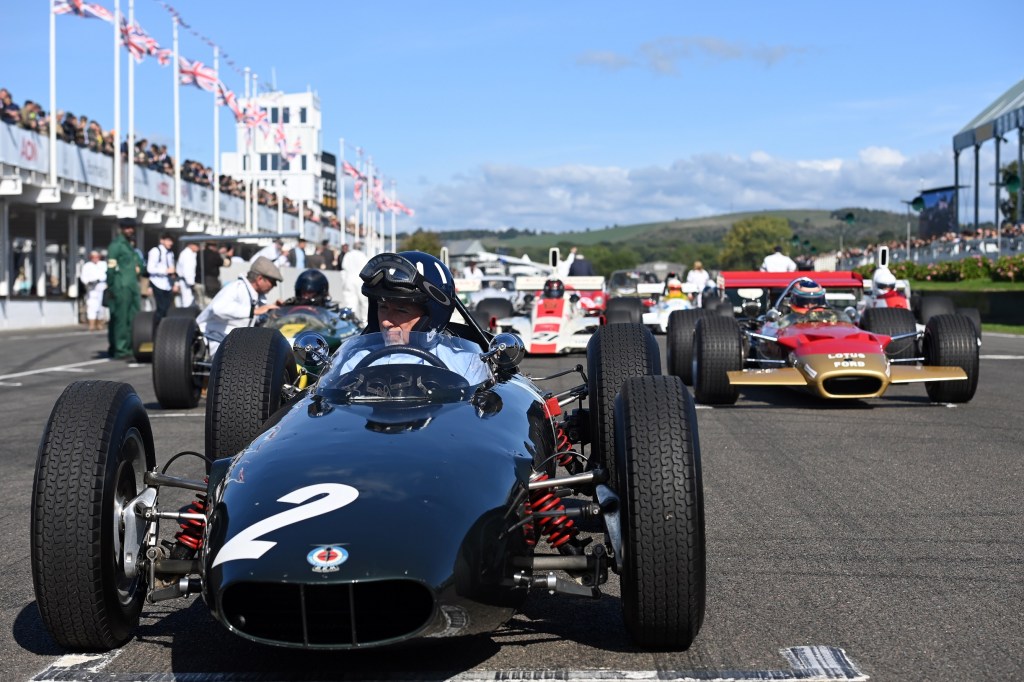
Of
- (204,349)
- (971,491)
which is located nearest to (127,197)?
(204,349)

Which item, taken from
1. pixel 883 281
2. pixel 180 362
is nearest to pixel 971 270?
pixel 883 281

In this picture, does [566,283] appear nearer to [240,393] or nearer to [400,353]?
[240,393]

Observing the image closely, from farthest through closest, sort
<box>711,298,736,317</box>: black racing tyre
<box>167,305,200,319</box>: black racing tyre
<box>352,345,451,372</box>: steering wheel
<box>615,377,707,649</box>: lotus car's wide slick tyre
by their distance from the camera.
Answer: <box>711,298,736,317</box>: black racing tyre < <box>167,305,200,319</box>: black racing tyre < <box>352,345,451,372</box>: steering wheel < <box>615,377,707,649</box>: lotus car's wide slick tyre

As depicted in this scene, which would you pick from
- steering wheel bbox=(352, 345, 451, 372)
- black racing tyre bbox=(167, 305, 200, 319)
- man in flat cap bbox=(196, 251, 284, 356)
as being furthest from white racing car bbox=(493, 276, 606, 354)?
steering wheel bbox=(352, 345, 451, 372)

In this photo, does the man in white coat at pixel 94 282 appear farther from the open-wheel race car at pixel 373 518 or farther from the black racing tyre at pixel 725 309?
the open-wheel race car at pixel 373 518

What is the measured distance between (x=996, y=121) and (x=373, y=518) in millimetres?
57672

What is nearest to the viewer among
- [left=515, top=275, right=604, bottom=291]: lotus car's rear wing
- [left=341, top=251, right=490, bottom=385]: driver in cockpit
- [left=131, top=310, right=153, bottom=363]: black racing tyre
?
[left=341, top=251, right=490, bottom=385]: driver in cockpit

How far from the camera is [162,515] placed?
458 cm

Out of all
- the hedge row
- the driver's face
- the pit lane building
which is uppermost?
the pit lane building

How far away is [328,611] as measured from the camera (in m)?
3.71

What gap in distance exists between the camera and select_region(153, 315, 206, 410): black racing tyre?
12.2m

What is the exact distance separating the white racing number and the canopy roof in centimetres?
5215

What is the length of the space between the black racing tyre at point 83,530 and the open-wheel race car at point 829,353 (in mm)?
7993

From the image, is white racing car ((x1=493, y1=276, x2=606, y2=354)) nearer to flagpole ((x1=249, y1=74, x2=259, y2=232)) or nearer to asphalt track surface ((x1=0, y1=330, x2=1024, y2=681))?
asphalt track surface ((x1=0, y1=330, x2=1024, y2=681))
